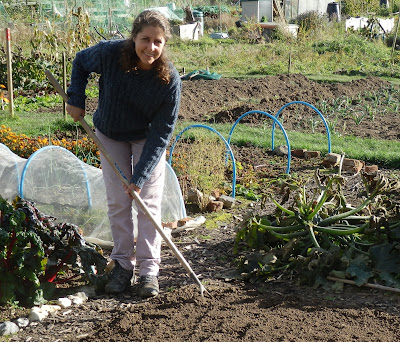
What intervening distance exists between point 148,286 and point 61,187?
1474 mm

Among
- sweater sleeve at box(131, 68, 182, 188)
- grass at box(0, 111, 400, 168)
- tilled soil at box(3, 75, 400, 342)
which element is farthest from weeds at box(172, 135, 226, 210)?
sweater sleeve at box(131, 68, 182, 188)

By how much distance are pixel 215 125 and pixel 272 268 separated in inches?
208

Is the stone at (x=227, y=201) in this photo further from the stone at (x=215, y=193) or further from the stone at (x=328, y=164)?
the stone at (x=328, y=164)

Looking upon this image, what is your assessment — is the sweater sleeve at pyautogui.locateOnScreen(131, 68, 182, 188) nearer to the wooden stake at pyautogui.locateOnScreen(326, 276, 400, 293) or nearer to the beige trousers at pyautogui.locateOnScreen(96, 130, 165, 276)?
the beige trousers at pyautogui.locateOnScreen(96, 130, 165, 276)

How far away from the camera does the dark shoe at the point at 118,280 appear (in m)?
3.76

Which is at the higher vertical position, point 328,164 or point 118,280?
point 328,164

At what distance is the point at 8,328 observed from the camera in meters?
3.22

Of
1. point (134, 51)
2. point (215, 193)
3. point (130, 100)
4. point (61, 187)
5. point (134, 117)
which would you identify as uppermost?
point (134, 51)

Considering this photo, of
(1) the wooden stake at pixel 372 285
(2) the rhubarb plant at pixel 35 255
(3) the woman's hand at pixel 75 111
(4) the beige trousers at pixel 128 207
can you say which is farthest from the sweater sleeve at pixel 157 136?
(1) the wooden stake at pixel 372 285

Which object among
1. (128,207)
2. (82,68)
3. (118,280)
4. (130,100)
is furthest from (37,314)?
(82,68)

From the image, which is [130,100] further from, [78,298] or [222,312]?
[222,312]

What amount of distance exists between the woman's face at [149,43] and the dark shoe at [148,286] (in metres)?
1.40

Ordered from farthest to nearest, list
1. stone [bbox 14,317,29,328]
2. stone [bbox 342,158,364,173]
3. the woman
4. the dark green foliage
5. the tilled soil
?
the dark green foliage → stone [bbox 342,158,364,173] → the woman → stone [bbox 14,317,29,328] → the tilled soil

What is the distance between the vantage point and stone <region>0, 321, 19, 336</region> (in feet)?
10.5
